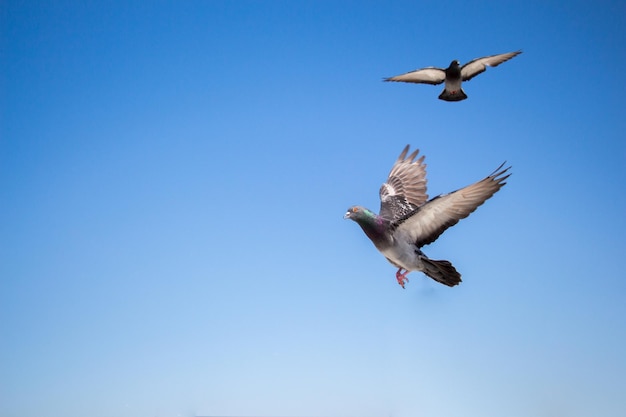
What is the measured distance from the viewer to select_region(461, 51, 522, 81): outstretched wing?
806 inches

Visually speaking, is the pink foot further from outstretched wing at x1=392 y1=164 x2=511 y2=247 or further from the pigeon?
the pigeon

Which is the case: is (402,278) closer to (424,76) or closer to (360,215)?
(360,215)

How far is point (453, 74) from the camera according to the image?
767 inches

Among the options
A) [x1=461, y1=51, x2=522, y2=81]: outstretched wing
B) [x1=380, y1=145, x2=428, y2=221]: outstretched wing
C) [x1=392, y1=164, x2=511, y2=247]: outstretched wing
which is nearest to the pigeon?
[x1=461, y1=51, x2=522, y2=81]: outstretched wing

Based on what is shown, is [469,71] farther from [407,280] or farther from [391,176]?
[407,280]

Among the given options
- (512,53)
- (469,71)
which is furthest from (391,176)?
(512,53)

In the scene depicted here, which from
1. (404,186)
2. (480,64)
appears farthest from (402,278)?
(480,64)

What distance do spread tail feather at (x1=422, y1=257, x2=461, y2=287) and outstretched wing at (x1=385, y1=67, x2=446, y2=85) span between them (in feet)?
30.2

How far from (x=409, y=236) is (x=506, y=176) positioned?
103 inches

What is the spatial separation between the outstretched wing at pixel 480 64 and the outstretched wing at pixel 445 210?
29.6ft

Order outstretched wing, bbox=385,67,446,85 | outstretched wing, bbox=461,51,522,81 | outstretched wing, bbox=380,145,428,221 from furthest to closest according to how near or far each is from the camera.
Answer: outstretched wing, bbox=461,51,522,81 < outstretched wing, bbox=385,67,446,85 < outstretched wing, bbox=380,145,428,221

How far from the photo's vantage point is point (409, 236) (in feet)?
44.5

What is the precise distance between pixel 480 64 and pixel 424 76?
82.9 inches

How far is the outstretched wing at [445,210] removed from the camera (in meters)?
12.5
